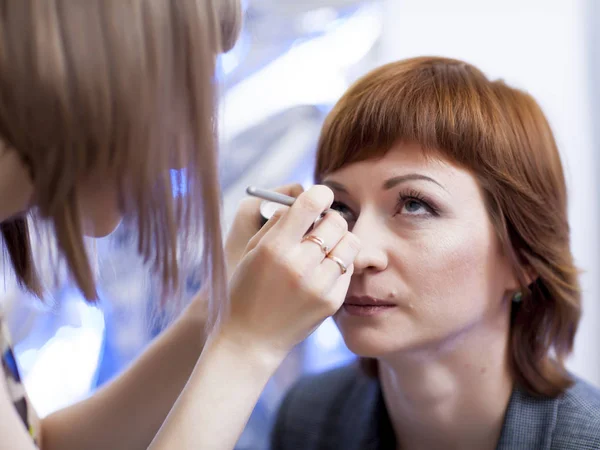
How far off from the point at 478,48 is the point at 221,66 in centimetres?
112

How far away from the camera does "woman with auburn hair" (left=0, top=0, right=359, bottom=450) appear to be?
1.81ft

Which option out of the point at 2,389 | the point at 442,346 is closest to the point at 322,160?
the point at 442,346

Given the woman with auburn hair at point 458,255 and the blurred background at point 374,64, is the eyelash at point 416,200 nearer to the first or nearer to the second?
the woman with auburn hair at point 458,255

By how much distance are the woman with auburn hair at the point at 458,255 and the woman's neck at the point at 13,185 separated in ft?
1.59

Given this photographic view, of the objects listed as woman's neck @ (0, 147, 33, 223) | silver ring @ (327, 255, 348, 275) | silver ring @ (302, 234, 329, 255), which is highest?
woman's neck @ (0, 147, 33, 223)

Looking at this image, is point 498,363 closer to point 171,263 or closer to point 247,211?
point 247,211

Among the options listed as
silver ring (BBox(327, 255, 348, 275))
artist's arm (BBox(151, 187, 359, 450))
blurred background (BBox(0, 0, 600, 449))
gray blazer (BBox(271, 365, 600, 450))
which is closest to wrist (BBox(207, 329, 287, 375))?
artist's arm (BBox(151, 187, 359, 450))

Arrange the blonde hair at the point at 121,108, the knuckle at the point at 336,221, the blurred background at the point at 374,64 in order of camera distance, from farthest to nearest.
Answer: the blurred background at the point at 374,64
the knuckle at the point at 336,221
the blonde hair at the point at 121,108

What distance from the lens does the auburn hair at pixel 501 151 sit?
0.97 metres

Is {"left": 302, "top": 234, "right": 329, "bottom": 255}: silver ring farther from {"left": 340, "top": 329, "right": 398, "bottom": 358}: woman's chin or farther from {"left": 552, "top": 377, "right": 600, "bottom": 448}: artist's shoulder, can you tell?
{"left": 552, "top": 377, "right": 600, "bottom": 448}: artist's shoulder

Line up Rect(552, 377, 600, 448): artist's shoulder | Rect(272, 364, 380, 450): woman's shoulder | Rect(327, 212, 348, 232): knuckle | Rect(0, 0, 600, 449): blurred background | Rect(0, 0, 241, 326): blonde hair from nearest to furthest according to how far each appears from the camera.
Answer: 1. Rect(0, 0, 241, 326): blonde hair
2. Rect(327, 212, 348, 232): knuckle
3. Rect(552, 377, 600, 448): artist's shoulder
4. Rect(272, 364, 380, 450): woman's shoulder
5. Rect(0, 0, 600, 449): blurred background

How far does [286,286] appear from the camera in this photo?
735 mm

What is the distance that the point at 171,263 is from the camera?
27.2 inches

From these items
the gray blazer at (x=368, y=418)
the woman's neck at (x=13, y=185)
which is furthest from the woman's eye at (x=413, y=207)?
the woman's neck at (x=13, y=185)
